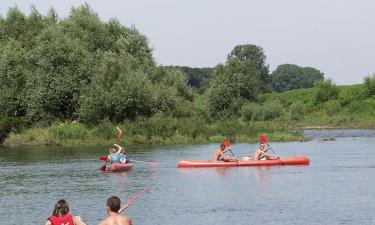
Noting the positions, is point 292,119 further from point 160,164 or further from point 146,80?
point 160,164

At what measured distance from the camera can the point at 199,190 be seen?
103 ft

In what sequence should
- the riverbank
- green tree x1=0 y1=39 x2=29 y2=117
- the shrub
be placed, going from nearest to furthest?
the riverbank, green tree x1=0 y1=39 x2=29 y2=117, the shrub

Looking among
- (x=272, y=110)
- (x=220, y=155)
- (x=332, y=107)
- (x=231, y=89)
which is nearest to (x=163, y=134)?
(x=220, y=155)

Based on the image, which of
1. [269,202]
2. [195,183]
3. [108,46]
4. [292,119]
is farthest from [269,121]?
[269,202]

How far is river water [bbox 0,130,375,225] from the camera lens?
24781mm

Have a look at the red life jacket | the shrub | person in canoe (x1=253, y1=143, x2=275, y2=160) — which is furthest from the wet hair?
the shrub

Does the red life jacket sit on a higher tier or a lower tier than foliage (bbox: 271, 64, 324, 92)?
lower

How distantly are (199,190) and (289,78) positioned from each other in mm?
162295

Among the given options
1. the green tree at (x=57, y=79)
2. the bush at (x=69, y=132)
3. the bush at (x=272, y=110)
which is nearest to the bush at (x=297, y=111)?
the bush at (x=272, y=110)

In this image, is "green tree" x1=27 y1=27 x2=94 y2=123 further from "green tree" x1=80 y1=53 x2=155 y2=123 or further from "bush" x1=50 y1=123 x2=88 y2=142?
"bush" x1=50 y1=123 x2=88 y2=142

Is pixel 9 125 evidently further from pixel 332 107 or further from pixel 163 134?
pixel 332 107

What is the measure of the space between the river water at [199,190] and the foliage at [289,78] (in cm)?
13906

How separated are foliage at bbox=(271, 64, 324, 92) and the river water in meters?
139

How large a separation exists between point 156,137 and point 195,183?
26.4 m
